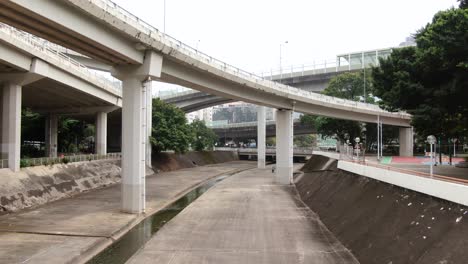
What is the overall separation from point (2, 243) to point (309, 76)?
201 ft

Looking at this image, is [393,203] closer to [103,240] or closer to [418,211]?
[418,211]

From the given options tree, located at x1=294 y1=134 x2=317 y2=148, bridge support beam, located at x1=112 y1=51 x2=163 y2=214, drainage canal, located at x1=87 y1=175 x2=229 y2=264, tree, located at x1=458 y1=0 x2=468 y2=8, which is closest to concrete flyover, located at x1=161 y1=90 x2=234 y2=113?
drainage canal, located at x1=87 y1=175 x2=229 y2=264

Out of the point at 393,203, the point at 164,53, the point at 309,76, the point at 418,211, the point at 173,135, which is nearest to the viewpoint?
the point at 418,211

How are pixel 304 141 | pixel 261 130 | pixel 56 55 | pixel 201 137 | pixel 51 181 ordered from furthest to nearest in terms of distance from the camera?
1. pixel 304 141
2. pixel 201 137
3. pixel 261 130
4. pixel 56 55
5. pixel 51 181

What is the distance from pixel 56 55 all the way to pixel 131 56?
15.1 metres

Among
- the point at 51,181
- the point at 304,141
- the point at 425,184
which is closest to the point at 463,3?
the point at 425,184

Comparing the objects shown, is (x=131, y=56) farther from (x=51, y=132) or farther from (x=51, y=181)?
(x=51, y=132)

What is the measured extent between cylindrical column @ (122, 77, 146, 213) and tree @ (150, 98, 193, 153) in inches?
1390

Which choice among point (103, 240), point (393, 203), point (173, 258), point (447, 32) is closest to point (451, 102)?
point (447, 32)

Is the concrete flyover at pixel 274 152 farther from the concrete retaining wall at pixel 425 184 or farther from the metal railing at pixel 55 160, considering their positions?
the concrete retaining wall at pixel 425 184

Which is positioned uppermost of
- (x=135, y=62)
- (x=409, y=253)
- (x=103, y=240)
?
(x=135, y=62)

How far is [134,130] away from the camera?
29484 mm

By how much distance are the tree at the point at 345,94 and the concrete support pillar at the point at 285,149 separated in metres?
18.4

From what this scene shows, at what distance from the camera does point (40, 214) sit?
91.0ft
